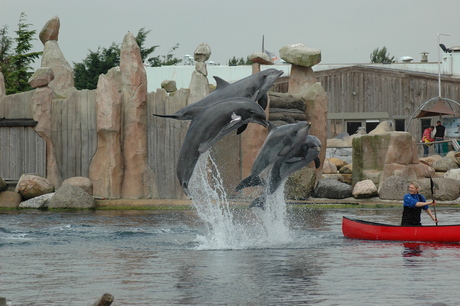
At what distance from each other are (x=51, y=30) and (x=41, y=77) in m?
3.43

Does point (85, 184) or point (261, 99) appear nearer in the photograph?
point (261, 99)

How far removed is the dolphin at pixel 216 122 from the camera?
12.2 meters

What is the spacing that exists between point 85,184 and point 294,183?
229 inches

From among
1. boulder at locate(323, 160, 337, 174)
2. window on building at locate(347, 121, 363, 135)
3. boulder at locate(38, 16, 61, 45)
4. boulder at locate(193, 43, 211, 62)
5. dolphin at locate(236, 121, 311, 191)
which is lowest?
boulder at locate(323, 160, 337, 174)

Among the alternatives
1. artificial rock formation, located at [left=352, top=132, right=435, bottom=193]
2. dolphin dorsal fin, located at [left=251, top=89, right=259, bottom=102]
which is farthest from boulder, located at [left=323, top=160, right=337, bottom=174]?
dolphin dorsal fin, located at [left=251, top=89, right=259, bottom=102]

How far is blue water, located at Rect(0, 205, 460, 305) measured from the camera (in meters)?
9.29

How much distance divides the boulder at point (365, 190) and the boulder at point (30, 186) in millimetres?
Answer: 8698

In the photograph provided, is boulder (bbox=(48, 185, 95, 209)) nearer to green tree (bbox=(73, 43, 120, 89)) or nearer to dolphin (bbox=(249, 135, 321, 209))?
dolphin (bbox=(249, 135, 321, 209))

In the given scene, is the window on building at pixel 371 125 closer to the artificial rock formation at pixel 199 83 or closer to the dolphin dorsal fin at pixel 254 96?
the artificial rock formation at pixel 199 83

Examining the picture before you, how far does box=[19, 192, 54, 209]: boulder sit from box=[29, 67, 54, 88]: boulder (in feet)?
10.6

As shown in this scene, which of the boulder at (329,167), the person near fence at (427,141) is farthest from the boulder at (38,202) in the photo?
the person near fence at (427,141)

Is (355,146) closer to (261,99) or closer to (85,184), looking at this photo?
(85,184)

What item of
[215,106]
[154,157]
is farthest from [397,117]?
[215,106]

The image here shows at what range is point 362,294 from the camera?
369 inches
